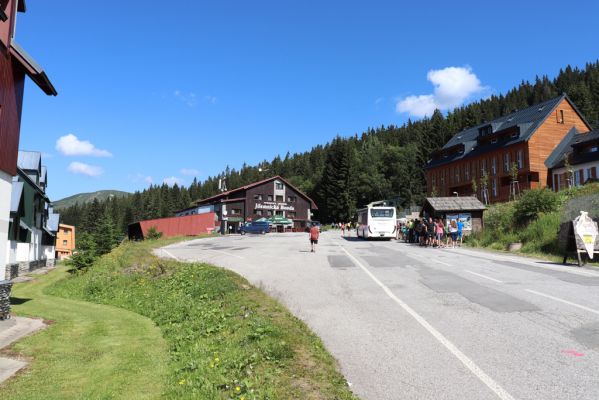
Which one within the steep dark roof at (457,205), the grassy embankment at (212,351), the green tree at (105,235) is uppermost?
the steep dark roof at (457,205)

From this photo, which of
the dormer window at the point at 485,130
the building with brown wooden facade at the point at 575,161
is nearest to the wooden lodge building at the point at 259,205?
the dormer window at the point at 485,130

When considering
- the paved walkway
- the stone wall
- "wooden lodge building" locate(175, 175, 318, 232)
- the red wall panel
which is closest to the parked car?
"wooden lodge building" locate(175, 175, 318, 232)

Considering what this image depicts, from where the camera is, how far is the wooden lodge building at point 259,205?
79812 millimetres

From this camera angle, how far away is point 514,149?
2072 inches

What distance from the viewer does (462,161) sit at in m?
64.1

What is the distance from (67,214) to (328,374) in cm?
20364

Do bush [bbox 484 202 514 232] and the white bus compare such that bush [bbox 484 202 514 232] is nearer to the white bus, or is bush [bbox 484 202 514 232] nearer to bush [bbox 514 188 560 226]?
bush [bbox 514 188 560 226]

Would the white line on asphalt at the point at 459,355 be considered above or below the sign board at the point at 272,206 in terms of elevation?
below

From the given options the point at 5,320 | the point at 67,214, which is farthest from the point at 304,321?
the point at 67,214

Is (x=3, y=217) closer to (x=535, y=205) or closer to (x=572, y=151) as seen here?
(x=535, y=205)

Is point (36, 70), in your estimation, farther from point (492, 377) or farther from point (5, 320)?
point (492, 377)

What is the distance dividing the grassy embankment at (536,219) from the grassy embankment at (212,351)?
16949mm

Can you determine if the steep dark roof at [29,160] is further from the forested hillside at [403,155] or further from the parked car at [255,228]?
the forested hillside at [403,155]

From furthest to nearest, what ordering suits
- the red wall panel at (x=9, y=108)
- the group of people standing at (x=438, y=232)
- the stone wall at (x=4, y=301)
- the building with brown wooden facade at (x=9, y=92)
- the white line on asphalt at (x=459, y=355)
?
1. the group of people standing at (x=438, y=232)
2. the red wall panel at (x=9, y=108)
3. the building with brown wooden facade at (x=9, y=92)
4. the stone wall at (x=4, y=301)
5. the white line on asphalt at (x=459, y=355)
